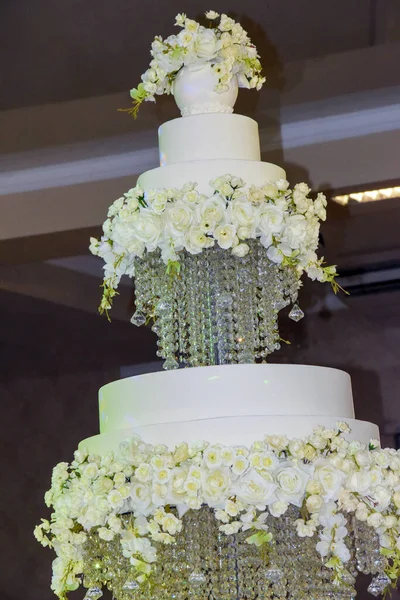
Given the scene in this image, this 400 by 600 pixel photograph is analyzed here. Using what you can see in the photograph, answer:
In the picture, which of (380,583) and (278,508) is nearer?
(278,508)

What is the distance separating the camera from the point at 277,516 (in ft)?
6.00

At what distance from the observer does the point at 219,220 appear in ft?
6.72

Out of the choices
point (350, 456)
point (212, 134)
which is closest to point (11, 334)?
point (212, 134)

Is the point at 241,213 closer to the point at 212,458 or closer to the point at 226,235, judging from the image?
the point at 226,235

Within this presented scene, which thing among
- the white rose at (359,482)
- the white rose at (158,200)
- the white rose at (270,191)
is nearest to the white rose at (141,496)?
the white rose at (359,482)

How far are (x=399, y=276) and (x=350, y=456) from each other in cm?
168

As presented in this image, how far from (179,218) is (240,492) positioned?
2.07 ft

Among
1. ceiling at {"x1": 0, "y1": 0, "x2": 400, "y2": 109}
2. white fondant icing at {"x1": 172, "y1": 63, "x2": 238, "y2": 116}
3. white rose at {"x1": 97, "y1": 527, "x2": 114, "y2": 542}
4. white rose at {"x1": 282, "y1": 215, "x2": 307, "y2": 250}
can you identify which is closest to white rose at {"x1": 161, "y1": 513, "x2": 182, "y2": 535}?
white rose at {"x1": 97, "y1": 527, "x2": 114, "y2": 542}

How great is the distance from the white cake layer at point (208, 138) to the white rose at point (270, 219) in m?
0.21

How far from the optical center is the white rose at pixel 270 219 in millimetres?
2068

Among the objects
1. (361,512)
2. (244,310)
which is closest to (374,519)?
(361,512)

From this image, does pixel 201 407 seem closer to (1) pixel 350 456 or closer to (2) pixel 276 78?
(1) pixel 350 456

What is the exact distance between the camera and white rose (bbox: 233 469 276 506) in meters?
1.80

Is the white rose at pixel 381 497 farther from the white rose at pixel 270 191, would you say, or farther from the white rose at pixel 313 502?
the white rose at pixel 270 191
